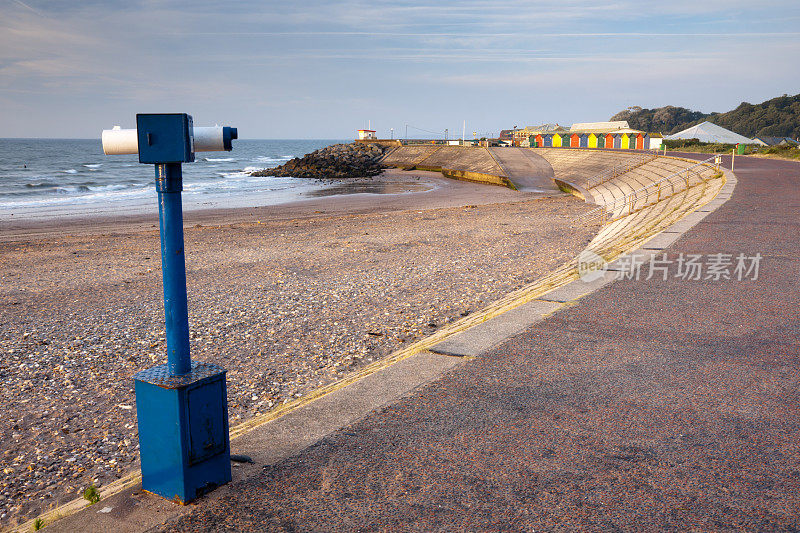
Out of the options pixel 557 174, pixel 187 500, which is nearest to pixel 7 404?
pixel 187 500

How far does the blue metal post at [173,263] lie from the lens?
3.09 m

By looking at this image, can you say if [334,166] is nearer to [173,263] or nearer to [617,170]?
[617,170]

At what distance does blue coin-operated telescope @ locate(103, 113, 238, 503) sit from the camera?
3.03 metres

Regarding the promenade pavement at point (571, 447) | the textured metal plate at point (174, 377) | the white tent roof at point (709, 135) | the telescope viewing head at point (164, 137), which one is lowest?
the promenade pavement at point (571, 447)

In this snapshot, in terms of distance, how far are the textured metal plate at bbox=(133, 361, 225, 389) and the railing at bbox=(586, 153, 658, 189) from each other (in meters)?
34.7

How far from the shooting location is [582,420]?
3.99 metres

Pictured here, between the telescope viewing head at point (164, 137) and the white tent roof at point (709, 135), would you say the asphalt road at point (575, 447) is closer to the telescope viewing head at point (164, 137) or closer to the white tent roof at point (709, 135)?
the telescope viewing head at point (164, 137)

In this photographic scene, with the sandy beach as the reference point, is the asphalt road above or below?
above

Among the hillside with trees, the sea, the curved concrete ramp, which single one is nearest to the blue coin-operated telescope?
the sea

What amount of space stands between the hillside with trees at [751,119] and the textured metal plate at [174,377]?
122161 millimetres

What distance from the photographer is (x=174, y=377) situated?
3.15 meters

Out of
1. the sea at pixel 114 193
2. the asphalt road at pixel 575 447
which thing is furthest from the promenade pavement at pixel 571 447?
the sea at pixel 114 193

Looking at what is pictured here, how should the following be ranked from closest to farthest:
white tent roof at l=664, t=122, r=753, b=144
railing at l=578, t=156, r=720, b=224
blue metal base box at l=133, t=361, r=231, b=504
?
1. blue metal base box at l=133, t=361, r=231, b=504
2. railing at l=578, t=156, r=720, b=224
3. white tent roof at l=664, t=122, r=753, b=144

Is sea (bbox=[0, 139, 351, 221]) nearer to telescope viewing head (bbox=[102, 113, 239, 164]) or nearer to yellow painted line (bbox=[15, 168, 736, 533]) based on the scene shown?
yellow painted line (bbox=[15, 168, 736, 533])
